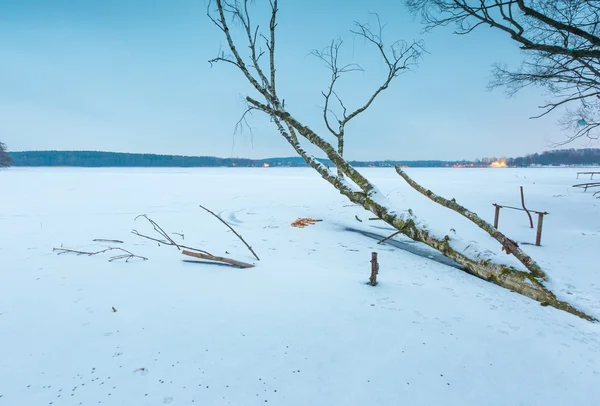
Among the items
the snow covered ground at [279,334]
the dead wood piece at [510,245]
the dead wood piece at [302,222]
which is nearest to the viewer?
the snow covered ground at [279,334]

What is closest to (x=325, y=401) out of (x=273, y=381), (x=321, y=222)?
(x=273, y=381)

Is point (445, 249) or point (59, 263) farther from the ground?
point (445, 249)

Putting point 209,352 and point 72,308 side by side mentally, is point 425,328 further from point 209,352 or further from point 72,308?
point 72,308

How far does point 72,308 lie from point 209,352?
83.7 inches

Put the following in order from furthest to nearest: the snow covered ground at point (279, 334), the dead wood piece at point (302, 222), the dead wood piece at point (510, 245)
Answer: the dead wood piece at point (302, 222) < the dead wood piece at point (510, 245) < the snow covered ground at point (279, 334)

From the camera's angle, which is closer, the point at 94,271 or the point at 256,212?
the point at 94,271

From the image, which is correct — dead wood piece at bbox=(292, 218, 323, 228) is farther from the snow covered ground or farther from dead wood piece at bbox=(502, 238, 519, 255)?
dead wood piece at bbox=(502, 238, 519, 255)

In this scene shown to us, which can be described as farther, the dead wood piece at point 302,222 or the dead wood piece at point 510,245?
the dead wood piece at point 302,222

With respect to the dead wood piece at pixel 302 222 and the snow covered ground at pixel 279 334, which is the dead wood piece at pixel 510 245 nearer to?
the snow covered ground at pixel 279 334

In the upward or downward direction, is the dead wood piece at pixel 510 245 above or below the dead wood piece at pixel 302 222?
above

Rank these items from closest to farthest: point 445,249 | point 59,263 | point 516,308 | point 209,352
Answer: point 209,352 < point 516,308 < point 445,249 < point 59,263

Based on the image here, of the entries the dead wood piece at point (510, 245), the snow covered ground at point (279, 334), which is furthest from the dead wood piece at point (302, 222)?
the dead wood piece at point (510, 245)

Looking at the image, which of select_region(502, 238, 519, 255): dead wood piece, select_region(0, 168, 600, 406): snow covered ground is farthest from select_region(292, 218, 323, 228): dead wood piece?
select_region(502, 238, 519, 255): dead wood piece

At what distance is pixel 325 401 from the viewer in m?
2.24
